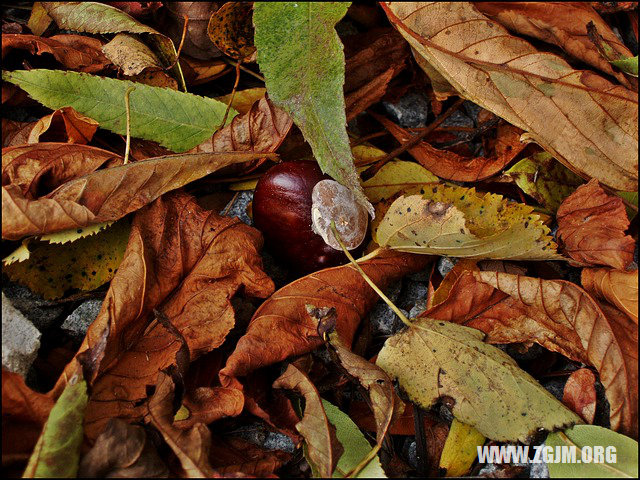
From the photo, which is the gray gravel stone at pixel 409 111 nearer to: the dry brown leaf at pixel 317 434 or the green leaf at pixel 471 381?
the green leaf at pixel 471 381

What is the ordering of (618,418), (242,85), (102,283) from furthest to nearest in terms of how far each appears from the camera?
Answer: 1. (242,85)
2. (102,283)
3. (618,418)

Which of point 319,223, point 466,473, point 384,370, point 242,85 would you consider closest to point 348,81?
point 242,85

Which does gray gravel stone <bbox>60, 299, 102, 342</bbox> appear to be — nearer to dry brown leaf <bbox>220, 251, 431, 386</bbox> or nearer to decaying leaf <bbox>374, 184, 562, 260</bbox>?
dry brown leaf <bbox>220, 251, 431, 386</bbox>

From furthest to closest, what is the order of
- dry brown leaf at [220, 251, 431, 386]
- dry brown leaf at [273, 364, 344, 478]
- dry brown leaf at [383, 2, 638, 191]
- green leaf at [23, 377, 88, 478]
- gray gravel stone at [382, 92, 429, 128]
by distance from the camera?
gray gravel stone at [382, 92, 429, 128]
dry brown leaf at [383, 2, 638, 191]
dry brown leaf at [220, 251, 431, 386]
dry brown leaf at [273, 364, 344, 478]
green leaf at [23, 377, 88, 478]

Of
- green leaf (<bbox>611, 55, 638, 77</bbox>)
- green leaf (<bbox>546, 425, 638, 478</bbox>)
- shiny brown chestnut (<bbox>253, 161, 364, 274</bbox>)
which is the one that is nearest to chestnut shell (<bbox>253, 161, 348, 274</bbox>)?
shiny brown chestnut (<bbox>253, 161, 364, 274</bbox>)

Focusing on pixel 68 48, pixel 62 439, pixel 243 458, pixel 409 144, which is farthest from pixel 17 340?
pixel 409 144

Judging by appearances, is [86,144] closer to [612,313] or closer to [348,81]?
[348,81]
